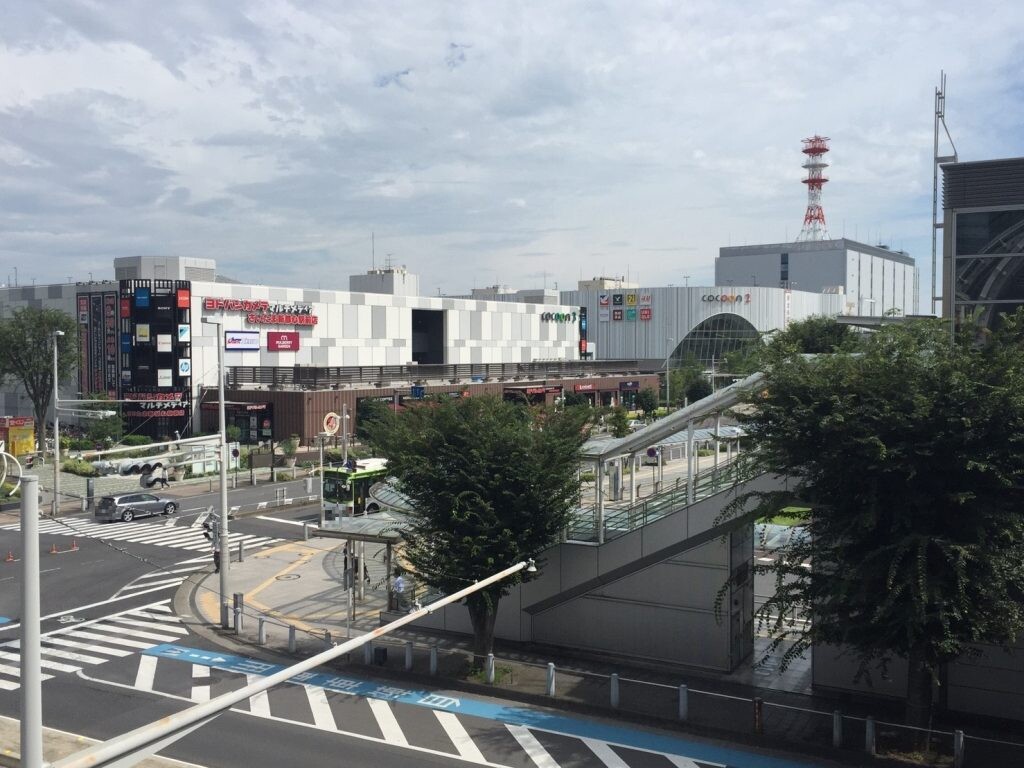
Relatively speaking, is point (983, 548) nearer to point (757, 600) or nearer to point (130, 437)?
point (757, 600)

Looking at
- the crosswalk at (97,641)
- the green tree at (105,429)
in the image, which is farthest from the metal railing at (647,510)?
the green tree at (105,429)

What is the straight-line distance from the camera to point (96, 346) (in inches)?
2781

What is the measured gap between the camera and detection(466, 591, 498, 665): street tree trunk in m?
20.9

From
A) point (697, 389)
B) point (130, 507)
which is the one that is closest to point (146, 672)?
point (130, 507)

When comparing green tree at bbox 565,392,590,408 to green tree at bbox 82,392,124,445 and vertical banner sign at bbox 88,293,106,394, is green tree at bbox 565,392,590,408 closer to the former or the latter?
green tree at bbox 82,392,124,445

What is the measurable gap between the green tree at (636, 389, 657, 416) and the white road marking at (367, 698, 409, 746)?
69.6 m

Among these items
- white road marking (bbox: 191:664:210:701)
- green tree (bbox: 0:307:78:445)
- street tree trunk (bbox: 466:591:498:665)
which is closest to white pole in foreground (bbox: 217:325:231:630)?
white road marking (bbox: 191:664:210:701)

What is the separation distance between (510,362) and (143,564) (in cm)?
7009

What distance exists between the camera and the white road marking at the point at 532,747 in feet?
52.5

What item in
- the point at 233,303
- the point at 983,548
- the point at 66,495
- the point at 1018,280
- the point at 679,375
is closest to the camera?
the point at 983,548

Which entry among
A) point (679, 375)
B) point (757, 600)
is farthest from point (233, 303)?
point (757, 600)

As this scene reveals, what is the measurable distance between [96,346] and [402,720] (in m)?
61.4

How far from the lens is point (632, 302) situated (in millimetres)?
123375

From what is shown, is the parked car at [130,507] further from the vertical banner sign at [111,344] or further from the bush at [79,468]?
the vertical banner sign at [111,344]
